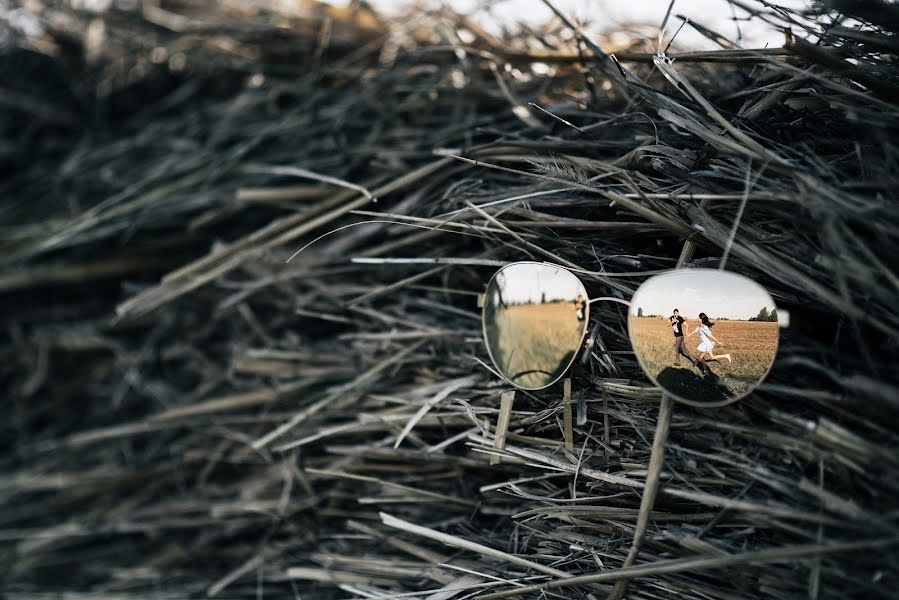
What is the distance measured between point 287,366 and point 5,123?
106cm

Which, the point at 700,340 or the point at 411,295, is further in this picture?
the point at 411,295

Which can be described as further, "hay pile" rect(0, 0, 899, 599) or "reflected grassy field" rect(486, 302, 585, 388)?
"reflected grassy field" rect(486, 302, 585, 388)

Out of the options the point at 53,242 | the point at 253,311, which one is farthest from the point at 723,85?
the point at 53,242

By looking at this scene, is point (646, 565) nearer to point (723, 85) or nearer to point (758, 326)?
point (758, 326)

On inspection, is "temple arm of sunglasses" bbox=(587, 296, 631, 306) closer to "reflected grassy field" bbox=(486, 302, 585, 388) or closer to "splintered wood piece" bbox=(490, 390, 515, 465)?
"reflected grassy field" bbox=(486, 302, 585, 388)

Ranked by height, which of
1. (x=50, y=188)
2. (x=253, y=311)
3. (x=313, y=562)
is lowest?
(x=313, y=562)

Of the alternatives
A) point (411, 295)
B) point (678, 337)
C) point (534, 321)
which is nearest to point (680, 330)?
point (678, 337)

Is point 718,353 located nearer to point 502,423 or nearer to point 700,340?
point 700,340

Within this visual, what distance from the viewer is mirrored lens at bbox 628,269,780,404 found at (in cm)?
71

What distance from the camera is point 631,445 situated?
81cm

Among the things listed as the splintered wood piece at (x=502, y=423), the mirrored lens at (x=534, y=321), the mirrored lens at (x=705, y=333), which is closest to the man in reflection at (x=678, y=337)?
the mirrored lens at (x=705, y=333)

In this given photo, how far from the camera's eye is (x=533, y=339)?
852mm

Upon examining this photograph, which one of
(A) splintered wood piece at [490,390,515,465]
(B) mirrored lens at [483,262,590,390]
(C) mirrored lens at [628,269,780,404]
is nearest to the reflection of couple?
(C) mirrored lens at [628,269,780,404]

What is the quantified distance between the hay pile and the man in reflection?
0.07 m
